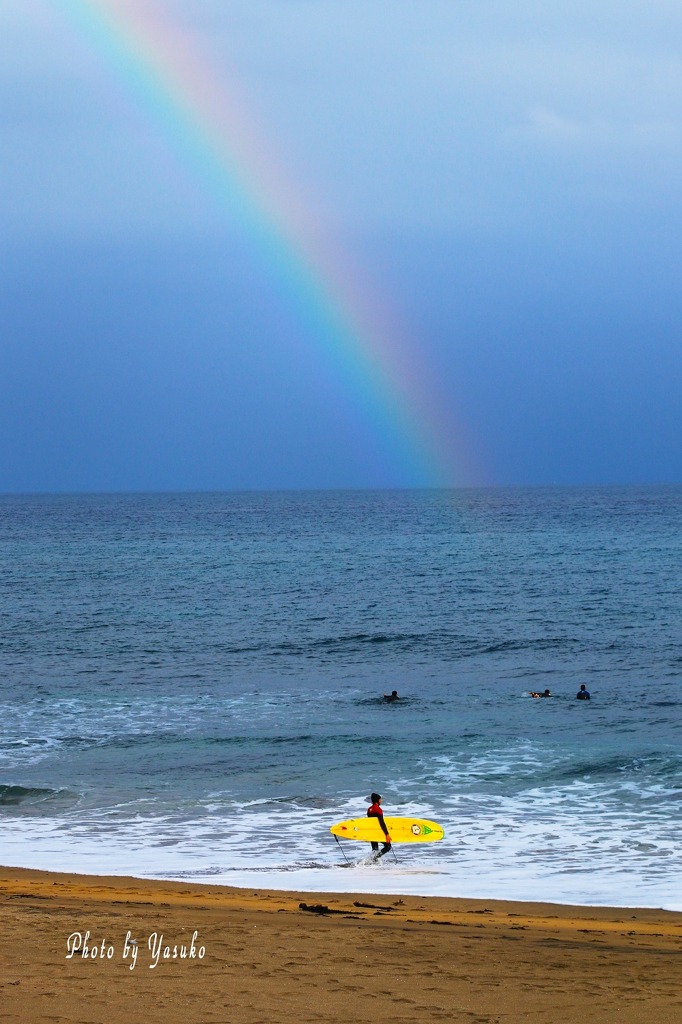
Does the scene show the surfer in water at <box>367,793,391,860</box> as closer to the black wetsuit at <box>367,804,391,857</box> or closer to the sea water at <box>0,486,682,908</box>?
the black wetsuit at <box>367,804,391,857</box>

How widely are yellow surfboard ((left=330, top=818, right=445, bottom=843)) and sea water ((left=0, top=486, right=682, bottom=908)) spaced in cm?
30

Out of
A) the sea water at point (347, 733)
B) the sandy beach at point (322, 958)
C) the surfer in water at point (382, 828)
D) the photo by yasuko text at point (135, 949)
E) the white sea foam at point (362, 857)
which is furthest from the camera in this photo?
the surfer in water at point (382, 828)

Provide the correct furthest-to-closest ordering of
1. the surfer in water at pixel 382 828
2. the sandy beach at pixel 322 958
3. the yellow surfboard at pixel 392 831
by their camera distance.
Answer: the yellow surfboard at pixel 392 831 < the surfer in water at pixel 382 828 < the sandy beach at pixel 322 958

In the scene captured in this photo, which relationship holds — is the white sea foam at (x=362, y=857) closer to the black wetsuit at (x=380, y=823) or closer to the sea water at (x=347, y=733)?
the sea water at (x=347, y=733)

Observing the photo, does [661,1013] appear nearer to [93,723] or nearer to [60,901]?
[60,901]

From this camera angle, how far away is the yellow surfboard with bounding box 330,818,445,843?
19750 millimetres

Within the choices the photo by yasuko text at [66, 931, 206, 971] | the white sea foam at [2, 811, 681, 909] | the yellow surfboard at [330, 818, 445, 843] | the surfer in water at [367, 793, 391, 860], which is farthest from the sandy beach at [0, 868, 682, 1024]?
the yellow surfboard at [330, 818, 445, 843]

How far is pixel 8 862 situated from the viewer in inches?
754

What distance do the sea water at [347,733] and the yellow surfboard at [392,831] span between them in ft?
0.98

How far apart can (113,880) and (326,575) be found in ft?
243

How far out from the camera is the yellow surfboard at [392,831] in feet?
64.8

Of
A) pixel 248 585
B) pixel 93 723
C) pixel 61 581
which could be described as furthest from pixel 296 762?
pixel 61 581

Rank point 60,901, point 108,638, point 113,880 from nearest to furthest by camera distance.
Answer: point 60,901 < point 113,880 < point 108,638

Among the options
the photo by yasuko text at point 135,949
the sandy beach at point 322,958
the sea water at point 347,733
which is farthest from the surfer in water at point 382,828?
the photo by yasuko text at point 135,949
